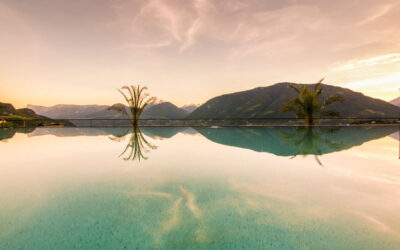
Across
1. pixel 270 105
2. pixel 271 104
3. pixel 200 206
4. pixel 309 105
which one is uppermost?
pixel 271 104

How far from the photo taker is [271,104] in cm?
11381

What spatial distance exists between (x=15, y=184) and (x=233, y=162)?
11.5 ft

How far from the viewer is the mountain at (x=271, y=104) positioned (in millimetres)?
83562

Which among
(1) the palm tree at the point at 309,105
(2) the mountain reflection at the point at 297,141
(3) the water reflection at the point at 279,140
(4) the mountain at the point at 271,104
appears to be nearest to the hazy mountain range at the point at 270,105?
(4) the mountain at the point at 271,104

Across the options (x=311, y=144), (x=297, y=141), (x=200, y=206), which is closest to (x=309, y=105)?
(x=297, y=141)

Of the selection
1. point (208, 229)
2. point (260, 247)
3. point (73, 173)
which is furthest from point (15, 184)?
point (260, 247)

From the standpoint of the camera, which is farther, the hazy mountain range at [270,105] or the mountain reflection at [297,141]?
the hazy mountain range at [270,105]

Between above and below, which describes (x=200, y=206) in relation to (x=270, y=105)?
below

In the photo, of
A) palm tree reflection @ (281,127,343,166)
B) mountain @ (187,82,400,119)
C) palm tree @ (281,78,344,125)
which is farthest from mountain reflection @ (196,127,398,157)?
mountain @ (187,82,400,119)

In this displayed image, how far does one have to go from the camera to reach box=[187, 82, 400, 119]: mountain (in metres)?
83.6

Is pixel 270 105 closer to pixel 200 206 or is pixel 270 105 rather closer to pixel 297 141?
pixel 297 141

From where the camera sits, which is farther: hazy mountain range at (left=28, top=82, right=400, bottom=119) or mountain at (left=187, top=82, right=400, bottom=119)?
hazy mountain range at (left=28, top=82, right=400, bottom=119)

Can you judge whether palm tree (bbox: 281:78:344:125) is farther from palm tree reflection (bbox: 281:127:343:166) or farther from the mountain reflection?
palm tree reflection (bbox: 281:127:343:166)

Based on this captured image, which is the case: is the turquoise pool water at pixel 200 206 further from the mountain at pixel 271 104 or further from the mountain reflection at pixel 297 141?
the mountain at pixel 271 104
